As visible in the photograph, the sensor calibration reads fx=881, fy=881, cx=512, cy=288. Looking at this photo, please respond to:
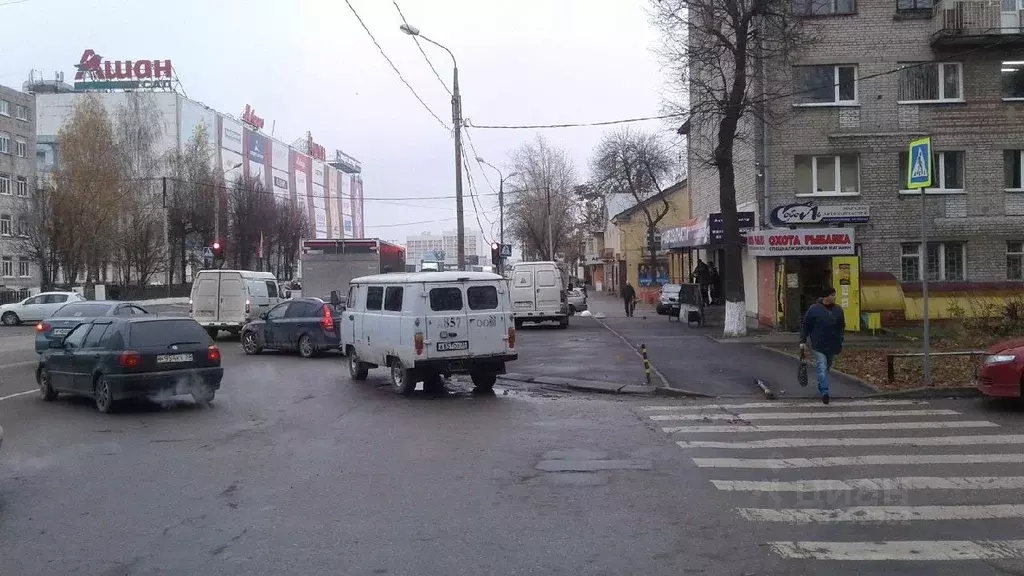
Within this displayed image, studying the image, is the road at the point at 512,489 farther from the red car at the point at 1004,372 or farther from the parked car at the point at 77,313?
the parked car at the point at 77,313

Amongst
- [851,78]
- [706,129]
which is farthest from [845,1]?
[706,129]

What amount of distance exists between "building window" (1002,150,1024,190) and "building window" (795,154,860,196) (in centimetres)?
467

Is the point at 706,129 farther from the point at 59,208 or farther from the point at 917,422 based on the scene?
the point at 59,208

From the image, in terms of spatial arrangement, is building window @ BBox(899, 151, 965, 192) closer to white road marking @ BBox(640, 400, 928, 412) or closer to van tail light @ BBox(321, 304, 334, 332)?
white road marking @ BBox(640, 400, 928, 412)

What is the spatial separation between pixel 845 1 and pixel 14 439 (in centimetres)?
2524

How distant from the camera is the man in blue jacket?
1298 centimetres

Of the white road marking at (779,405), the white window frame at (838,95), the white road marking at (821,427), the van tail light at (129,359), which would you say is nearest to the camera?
the white road marking at (821,427)

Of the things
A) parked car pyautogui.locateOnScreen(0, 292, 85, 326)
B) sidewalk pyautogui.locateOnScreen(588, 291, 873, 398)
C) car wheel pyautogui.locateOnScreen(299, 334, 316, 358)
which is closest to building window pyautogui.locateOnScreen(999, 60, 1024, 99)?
sidewalk pyautogui.locateOnScreen(588, 291, 873, 398)

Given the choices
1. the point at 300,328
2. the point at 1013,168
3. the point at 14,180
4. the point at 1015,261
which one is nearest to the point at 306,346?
the point at 300,328

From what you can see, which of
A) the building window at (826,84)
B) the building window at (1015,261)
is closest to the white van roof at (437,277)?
the building window at (826,84)

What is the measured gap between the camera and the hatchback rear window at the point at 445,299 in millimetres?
14562

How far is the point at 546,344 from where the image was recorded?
2428 cm

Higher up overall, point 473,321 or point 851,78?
point 851,78

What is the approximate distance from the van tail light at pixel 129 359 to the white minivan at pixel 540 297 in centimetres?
1884
